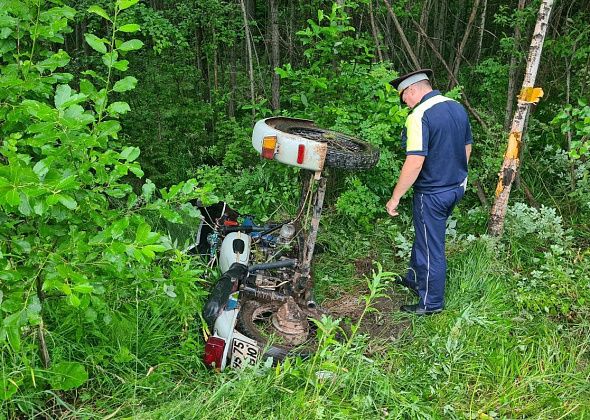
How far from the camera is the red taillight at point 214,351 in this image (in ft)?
10.3

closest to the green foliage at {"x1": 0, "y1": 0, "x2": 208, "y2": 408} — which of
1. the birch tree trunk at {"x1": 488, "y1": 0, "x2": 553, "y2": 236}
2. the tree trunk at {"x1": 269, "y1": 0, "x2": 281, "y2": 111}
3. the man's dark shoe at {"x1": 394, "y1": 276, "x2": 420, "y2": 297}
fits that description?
the man's dark shoe at {"x1": 394, "y1": 276, "x2": 420, "y2": 297}

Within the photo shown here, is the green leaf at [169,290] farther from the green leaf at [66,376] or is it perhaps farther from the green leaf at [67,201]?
the green leaf at [67,201]

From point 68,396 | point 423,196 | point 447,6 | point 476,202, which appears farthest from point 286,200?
point 447,6

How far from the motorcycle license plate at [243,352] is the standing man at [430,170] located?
4.63 ft

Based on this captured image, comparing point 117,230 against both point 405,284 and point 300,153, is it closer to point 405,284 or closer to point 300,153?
point 300,153

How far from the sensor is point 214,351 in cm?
315

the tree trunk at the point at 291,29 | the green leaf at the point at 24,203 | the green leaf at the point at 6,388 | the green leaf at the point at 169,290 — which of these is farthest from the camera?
the tree trunk at the point at 291,29

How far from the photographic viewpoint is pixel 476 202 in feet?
18.3

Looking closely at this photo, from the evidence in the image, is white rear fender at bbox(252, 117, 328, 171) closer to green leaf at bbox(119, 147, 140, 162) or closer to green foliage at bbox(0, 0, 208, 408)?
green foliage at bbox(0, 0, 208, 408)

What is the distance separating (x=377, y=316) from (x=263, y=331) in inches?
40.1

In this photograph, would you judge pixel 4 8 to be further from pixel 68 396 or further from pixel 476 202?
pixel 476 202

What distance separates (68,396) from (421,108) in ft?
9.54

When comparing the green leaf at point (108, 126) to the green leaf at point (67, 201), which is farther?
the green leaf at point (108, 126)

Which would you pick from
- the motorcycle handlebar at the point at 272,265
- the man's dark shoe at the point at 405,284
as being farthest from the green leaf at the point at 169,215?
the man's dark shoe at the point at 405,284
